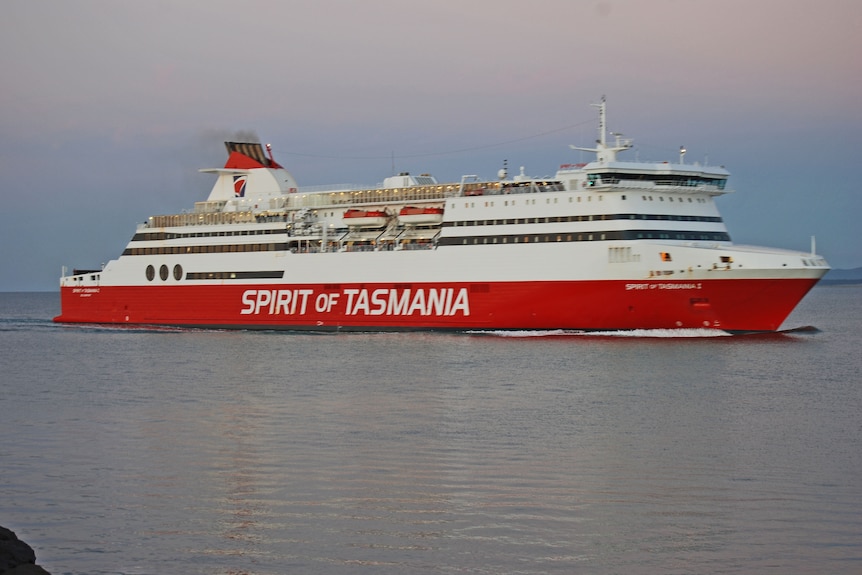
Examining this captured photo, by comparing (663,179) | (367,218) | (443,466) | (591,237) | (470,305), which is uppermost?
(663,179)

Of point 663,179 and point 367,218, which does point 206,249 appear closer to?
point 367,218

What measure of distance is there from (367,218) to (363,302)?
3881mm

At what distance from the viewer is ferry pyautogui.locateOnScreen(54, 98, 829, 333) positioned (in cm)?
3891

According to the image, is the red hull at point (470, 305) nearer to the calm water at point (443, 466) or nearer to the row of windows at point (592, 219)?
the row of windows at point (592, 219)

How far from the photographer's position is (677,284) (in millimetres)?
38656

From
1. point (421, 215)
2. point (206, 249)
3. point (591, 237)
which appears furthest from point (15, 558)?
point (206, 249)

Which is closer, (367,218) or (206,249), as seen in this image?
(367,218)

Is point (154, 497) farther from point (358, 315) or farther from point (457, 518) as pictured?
point (358, 315)

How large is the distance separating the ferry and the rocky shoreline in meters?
31.0

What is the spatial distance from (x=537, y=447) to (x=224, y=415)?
7.90 m

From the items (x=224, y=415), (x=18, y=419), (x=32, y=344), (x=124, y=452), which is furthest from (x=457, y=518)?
(x=32, y=344)

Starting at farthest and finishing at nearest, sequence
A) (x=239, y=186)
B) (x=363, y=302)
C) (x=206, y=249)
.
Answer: (x=239, y=186) < (x=206, y=249) < (x=363, y=302)

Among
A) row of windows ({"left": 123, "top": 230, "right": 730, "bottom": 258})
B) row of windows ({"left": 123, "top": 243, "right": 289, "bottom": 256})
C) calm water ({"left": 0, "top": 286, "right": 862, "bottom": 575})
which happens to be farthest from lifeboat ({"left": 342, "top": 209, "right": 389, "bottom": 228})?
calm water ({"left": 0, "top": 286, "right": 862, "bottom": 575})

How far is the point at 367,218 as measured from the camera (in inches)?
1845
